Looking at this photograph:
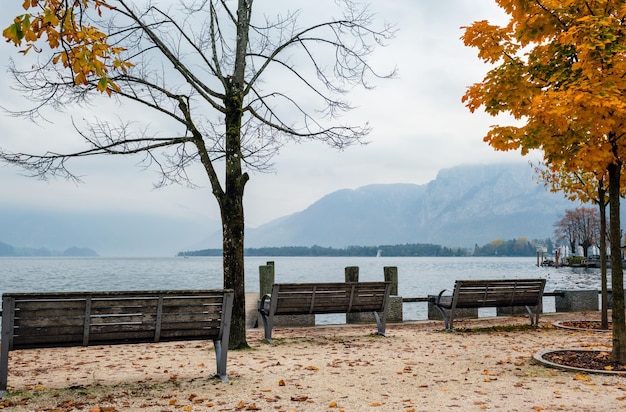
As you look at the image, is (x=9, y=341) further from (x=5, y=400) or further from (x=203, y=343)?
(x=203, y=343)

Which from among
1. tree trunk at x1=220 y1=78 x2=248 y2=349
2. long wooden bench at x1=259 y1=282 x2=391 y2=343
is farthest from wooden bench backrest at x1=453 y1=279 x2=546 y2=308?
tree trunk at x1=220 y1=78 x2=248 y2=349

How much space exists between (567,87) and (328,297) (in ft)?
16.4

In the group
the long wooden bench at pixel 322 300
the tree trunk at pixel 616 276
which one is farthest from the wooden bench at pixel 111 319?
the tree trunk at pixel 616 276

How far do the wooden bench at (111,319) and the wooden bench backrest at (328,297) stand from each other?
116 inches

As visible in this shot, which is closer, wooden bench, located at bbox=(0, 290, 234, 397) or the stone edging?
wooden bench, located at bbox=(0, 290, 234, 397)

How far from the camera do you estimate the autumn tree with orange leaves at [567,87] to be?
6.83 metres

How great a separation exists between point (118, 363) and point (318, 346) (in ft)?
9.89

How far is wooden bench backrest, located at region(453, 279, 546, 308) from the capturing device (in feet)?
37.1

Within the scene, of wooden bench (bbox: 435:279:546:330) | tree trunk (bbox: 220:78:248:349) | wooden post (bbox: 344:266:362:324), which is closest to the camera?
tree trunk (bbox: 220:78:248:349)

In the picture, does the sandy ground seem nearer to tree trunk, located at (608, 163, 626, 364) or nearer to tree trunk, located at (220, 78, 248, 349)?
tree trunk, located at (220, 78, 248, 349)

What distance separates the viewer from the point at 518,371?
24.0 ft

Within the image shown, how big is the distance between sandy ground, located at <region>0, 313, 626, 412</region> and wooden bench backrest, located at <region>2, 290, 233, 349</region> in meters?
0.55

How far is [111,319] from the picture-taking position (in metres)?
6.50

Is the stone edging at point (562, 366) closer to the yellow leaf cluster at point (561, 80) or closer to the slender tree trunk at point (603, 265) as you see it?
the yellow leaf cluster at point (561, 80)
